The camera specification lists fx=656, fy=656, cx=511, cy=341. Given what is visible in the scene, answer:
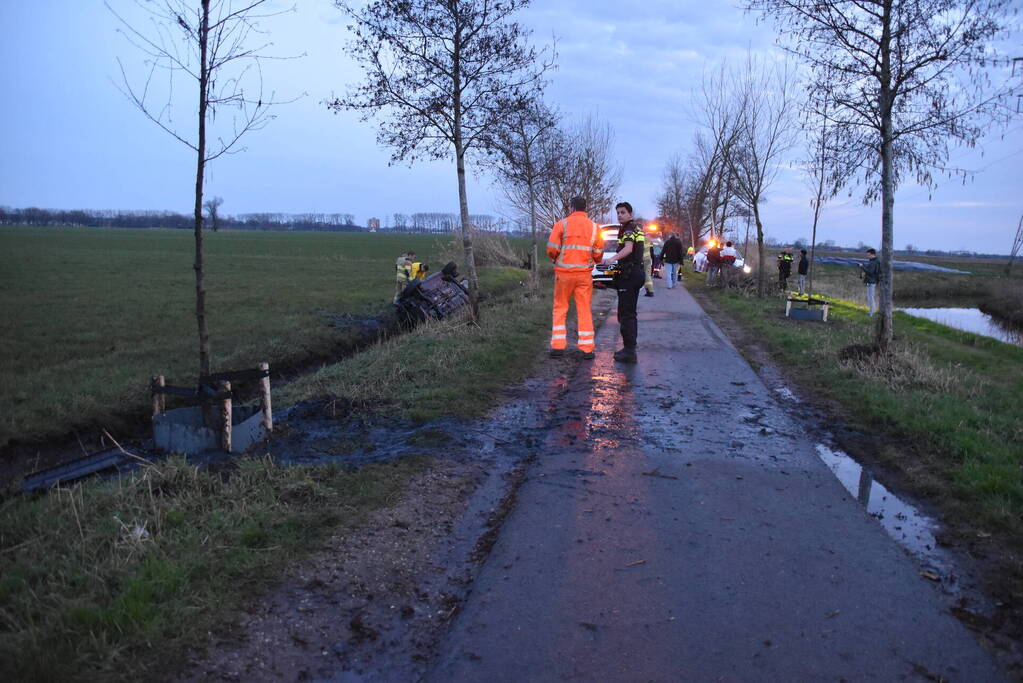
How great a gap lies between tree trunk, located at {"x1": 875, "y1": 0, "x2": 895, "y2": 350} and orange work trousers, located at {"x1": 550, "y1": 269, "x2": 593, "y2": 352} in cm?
429

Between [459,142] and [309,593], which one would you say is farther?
[459,142]

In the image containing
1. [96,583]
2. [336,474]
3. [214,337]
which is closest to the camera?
[96,583]

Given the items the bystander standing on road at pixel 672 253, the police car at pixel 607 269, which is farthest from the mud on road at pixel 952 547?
the bystander standing on road at pixel 672 253

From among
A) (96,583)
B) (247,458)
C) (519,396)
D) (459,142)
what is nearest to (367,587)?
Answer: (96,583)

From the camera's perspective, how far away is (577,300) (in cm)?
957

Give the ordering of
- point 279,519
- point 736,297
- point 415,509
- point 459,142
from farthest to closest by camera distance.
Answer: point 736,297, point 459,142, point 415,509, point 279,519

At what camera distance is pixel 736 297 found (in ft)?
72.4

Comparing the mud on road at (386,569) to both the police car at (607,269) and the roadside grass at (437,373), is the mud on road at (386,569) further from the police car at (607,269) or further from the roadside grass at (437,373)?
the police car at (607,269)

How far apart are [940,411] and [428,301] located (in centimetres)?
1157

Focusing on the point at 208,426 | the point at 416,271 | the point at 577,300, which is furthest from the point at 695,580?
the point at 416,271

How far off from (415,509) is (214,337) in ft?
36.5

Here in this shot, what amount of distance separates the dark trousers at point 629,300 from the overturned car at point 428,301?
660 cm

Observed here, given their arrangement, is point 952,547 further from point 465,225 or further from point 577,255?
point 465,225

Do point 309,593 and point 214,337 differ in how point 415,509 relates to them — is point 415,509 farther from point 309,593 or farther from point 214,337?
point 214,337
